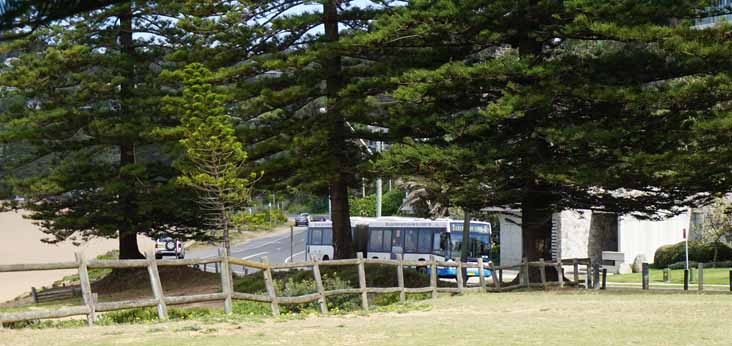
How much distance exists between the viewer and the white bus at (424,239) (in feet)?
158

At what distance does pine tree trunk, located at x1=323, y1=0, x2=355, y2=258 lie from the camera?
105 feet

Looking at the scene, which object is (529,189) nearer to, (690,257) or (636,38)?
(636,38)

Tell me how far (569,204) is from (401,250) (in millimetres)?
20764

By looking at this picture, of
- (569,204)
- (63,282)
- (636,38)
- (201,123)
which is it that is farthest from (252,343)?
(63,282)

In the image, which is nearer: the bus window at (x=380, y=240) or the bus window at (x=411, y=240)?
the bus window at (x=411, y=240)

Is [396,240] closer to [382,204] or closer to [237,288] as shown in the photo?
[237,288]

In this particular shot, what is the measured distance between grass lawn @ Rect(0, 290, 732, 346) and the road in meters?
40.7

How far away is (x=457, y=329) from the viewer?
14453 mm

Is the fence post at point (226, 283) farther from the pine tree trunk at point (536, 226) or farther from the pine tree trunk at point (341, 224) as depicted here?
the pine tree trunk at point (341, 224)

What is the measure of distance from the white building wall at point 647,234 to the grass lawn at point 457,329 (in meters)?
30.8

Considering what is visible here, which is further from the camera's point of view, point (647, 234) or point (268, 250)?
point (268, 250)

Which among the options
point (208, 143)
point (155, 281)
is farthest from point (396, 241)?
point (155, 281)

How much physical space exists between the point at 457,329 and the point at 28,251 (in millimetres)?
66225

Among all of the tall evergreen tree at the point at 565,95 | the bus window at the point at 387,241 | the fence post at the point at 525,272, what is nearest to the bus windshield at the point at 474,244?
the bus window at the point at 387,241
